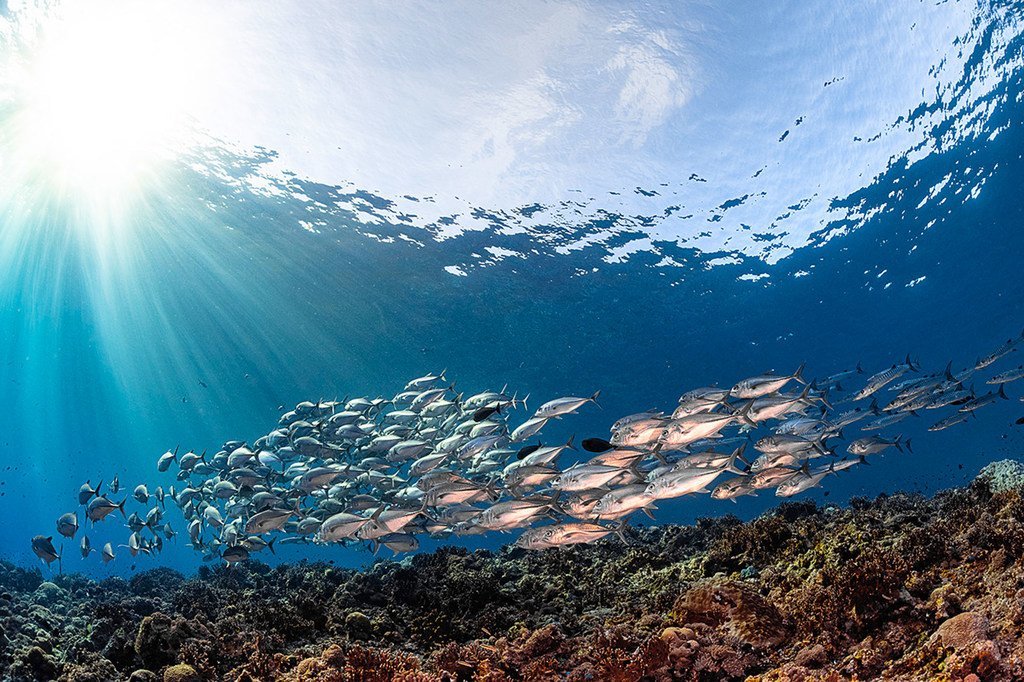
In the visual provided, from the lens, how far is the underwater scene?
20.2 ft

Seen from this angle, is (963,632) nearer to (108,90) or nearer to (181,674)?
(181,674)

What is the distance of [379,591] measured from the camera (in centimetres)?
961

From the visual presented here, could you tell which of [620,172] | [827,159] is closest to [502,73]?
[620,172]

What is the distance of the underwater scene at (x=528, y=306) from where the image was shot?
6145 mm

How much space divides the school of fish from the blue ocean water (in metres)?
7.92

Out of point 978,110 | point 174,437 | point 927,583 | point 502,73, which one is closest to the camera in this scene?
point 927,583

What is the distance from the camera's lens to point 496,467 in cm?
1252

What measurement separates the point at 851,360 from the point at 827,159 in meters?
27.1

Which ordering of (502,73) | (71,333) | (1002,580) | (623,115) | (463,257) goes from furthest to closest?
1. (71,333)
2. (463,257)
3. (623,115)
4. (502,73)
5. (1002,580)

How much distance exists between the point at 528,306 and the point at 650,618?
83.5 feet

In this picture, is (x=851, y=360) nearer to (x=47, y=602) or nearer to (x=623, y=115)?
(x=623, y=115)

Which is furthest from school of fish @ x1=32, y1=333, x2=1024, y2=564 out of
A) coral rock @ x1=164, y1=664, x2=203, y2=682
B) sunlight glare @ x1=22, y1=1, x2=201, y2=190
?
sunlight glare @ x1=22, y1=1, x2=201, y2=190

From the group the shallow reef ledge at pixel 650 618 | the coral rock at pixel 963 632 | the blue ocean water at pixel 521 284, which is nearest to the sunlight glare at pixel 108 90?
the blue ocean water at pixel 521 284

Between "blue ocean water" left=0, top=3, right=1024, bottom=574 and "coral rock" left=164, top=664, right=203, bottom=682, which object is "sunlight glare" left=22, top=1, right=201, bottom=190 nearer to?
"blue ocean water" left=0, top=3, right=1024, bottom=574
